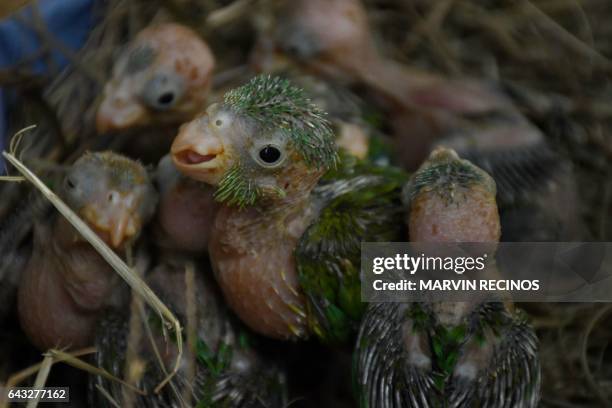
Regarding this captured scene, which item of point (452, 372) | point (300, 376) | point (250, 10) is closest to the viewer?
point (452, 372)

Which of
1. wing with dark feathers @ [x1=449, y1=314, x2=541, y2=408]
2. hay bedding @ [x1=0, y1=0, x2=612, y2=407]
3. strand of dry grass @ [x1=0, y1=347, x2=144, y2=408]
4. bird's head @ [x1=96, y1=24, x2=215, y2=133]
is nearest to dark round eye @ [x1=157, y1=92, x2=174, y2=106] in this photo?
bird's head @ [x1=96, y1=24, x2=215, y2=133]

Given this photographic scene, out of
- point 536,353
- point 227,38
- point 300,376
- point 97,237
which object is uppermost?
point 227,38

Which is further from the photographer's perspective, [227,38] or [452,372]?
[227,38]

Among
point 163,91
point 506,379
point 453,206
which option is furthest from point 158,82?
point 506,379

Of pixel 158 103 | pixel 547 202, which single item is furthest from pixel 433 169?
pixel 158 103

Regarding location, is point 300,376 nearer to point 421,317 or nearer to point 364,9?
point 421,317

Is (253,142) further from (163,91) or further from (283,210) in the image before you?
(163,91)

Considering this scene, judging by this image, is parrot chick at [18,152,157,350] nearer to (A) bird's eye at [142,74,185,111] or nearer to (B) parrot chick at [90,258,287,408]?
(B) parrot chick at [90,258,287,408]
